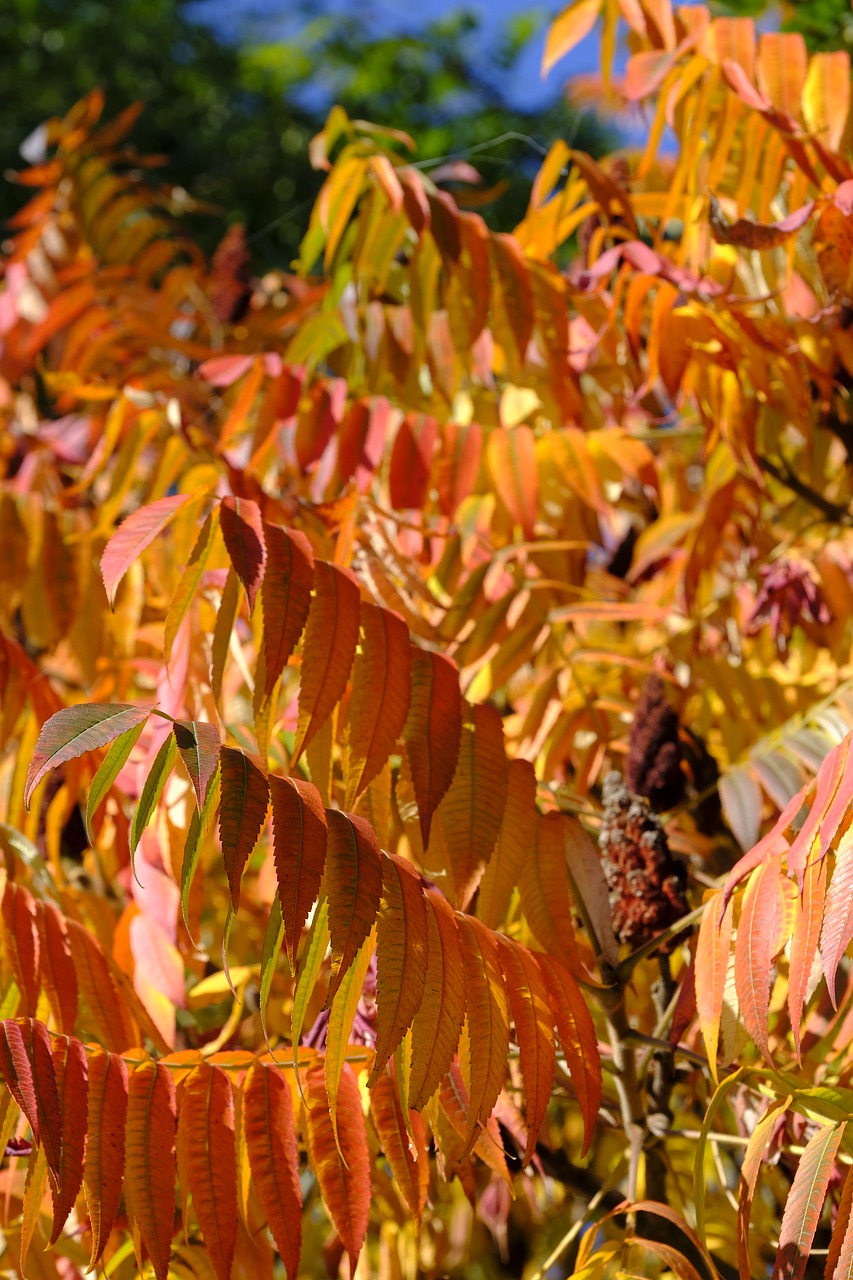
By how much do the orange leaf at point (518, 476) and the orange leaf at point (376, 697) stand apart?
0.82 metres

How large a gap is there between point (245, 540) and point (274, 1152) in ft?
2.42

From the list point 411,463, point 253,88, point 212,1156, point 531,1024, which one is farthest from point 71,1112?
point 253,88

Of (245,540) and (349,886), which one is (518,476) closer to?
(245,540)

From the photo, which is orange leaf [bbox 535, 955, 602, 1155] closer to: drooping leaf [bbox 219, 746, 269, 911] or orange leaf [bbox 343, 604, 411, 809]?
orange leaf [bbox 343, 604, 411, 809]

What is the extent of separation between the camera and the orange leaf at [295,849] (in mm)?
1292

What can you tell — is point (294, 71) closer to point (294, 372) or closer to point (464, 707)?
point (294, 372)

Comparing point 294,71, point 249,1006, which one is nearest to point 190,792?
point 249,1006

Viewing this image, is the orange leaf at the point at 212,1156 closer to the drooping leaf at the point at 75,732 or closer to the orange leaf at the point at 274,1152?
the orange leaf at the point at 274,1152

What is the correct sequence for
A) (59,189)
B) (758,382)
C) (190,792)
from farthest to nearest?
(59,189) < (758,382) < (190,792)

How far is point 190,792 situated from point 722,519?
133cm

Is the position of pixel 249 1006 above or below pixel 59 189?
below

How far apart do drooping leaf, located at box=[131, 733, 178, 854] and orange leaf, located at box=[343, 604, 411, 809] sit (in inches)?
9.8

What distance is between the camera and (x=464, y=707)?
1.80 metres

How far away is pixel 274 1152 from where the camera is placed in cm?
154
